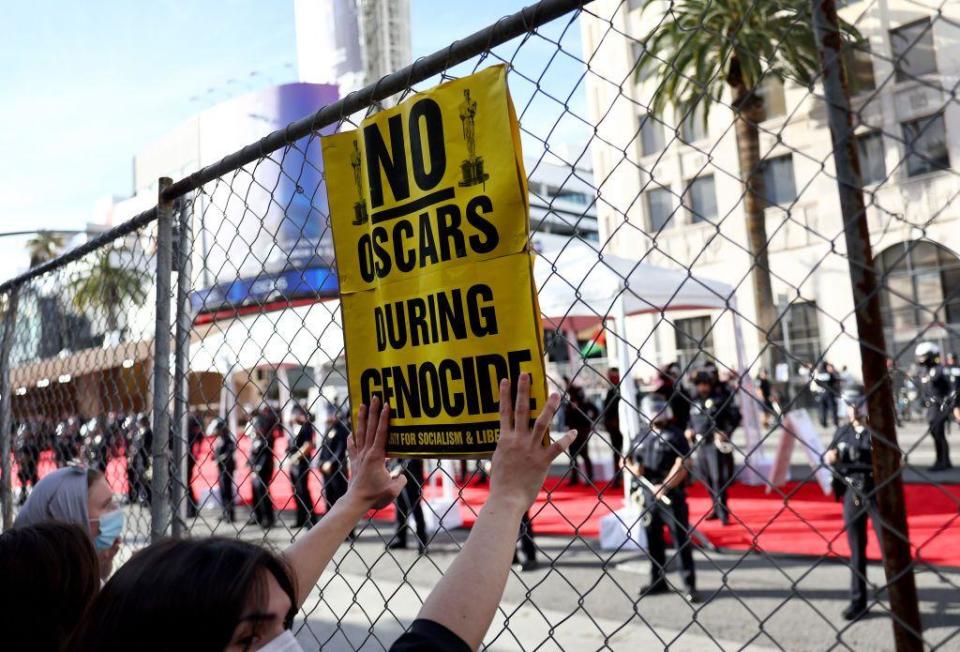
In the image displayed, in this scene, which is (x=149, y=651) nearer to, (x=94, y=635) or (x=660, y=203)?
(x=94, y=635)

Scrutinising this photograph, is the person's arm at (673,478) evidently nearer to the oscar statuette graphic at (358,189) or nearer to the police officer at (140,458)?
the oscar statuette graphic at (358,189)

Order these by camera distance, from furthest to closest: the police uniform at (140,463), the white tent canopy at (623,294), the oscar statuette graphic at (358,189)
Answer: the white tent canopy at (623,294) < the police uniform at (140,463) < the oscar statuette graphic at (358,189)

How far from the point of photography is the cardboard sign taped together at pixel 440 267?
1.48 m

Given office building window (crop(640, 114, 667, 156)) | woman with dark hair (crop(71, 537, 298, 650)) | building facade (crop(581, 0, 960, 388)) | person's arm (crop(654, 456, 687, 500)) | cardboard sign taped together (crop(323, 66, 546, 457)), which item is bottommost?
person's arm (crop(654, 456, 687, 500))

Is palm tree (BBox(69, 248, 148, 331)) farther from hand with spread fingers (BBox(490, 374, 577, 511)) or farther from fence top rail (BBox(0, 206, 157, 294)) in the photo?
hand with spread fingers (BBox(490, 374, 577, 511))

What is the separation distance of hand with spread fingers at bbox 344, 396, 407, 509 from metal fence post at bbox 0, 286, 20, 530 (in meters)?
3.15

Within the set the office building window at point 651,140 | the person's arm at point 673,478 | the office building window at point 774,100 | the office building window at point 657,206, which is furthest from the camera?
the office building window at point 651,140

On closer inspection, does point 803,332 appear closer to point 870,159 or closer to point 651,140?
point 870,159

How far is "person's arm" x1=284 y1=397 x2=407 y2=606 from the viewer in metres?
1.63

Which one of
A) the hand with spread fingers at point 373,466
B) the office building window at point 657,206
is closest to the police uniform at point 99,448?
the hand with spread fingers at point 373,466

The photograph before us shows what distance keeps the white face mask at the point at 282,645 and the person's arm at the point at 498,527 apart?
0.64 feet

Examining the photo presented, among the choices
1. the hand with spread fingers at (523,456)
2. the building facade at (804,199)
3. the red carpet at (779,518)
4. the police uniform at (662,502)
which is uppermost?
the building facade at (804,199)

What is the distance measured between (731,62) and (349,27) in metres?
21.5

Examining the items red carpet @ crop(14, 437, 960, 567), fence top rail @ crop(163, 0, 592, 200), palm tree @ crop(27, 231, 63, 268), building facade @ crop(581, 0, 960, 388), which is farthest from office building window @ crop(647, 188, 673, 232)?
palm tree @ crop(27, 231, 63, 268)
